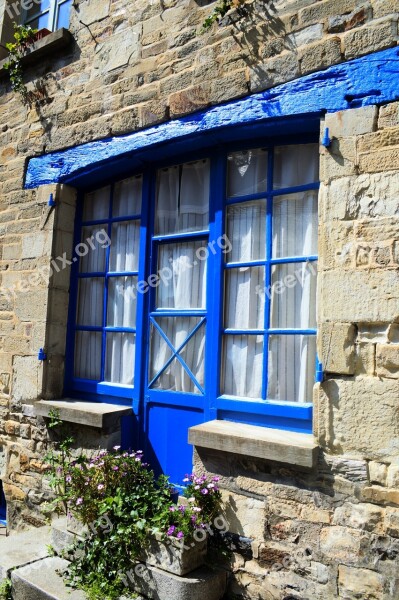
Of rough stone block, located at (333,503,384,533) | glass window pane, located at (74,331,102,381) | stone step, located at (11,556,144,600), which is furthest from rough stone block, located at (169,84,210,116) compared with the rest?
stone step, located at (11,556,144,600)

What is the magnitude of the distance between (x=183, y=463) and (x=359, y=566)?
1.43 m

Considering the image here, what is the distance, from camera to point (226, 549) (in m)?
3.05

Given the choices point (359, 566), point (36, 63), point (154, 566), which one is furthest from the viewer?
point (36, 63)

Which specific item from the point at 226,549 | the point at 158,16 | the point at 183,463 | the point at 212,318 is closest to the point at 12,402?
the point at 183,463

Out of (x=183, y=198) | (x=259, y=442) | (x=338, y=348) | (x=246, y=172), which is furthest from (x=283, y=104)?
(x=259, y=442)

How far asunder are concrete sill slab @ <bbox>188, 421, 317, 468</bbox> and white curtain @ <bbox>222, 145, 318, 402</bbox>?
28 centimetres

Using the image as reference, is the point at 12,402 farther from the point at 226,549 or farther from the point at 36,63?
the point at 36,63

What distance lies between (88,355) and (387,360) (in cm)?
266

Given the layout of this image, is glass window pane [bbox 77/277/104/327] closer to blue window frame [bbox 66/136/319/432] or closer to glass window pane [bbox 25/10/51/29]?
blue window frame [bbox 66/136/319/432]

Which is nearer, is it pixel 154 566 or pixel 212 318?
pixel 154 566

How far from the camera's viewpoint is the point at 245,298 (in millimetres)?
3521

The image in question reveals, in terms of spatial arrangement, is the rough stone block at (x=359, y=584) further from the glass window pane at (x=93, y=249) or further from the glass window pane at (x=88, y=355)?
the glass window pane at (x=93, y=249)

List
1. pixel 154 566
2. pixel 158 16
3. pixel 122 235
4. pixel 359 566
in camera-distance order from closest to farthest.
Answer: pixel 359 566
pixel 154 566
pixel 158 16
pixel 122 235

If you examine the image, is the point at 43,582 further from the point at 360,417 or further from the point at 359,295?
the point at 359,295
